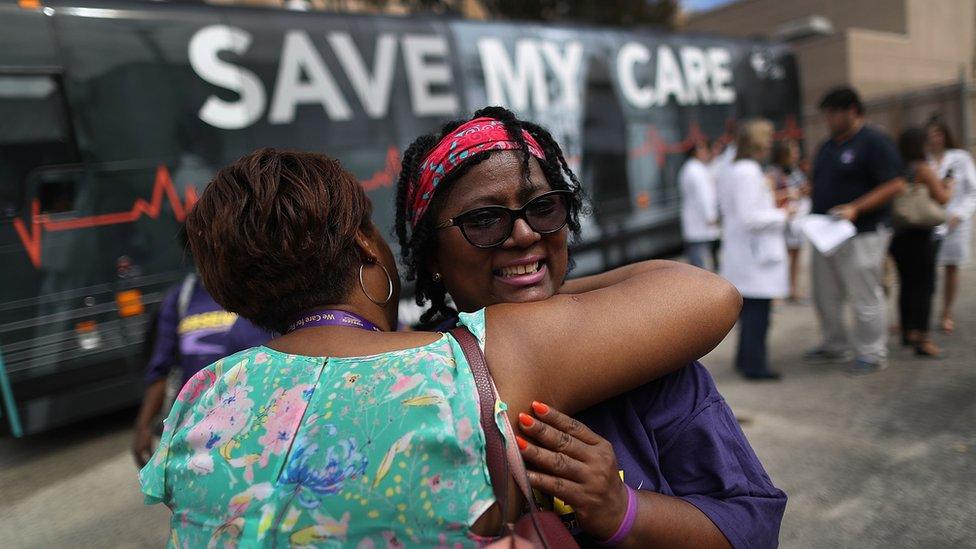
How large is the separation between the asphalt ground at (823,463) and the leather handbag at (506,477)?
2495 millimetres

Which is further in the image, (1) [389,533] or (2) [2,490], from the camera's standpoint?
(2) [2,490]

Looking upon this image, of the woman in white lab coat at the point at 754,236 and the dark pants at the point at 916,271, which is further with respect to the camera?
the dark pants at the point at 916,271

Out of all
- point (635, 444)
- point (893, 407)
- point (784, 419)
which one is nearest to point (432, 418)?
point (635, 444)

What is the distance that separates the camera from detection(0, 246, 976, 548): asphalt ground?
3.13 meters

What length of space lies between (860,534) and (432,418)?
2857 mm

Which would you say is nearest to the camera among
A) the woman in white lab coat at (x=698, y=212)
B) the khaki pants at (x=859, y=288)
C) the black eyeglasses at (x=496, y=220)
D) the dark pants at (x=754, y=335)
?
the black eyeglasses at (x=496, y=220)

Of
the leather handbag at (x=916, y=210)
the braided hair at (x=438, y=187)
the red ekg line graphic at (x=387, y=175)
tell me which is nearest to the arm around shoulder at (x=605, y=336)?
the braided hair at (x=438, y=187)

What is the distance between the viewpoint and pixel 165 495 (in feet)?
3.65

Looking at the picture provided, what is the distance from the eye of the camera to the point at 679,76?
9.60 meters

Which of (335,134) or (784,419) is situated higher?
(335,134)

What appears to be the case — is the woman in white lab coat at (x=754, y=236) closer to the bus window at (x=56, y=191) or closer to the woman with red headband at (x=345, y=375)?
the woman with red headband at (x=345, y=375)

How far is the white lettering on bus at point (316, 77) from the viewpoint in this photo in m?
5.31

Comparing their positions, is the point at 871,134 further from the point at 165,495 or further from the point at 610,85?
the point at 165,495

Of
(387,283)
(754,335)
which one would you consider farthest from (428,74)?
(387,283)
